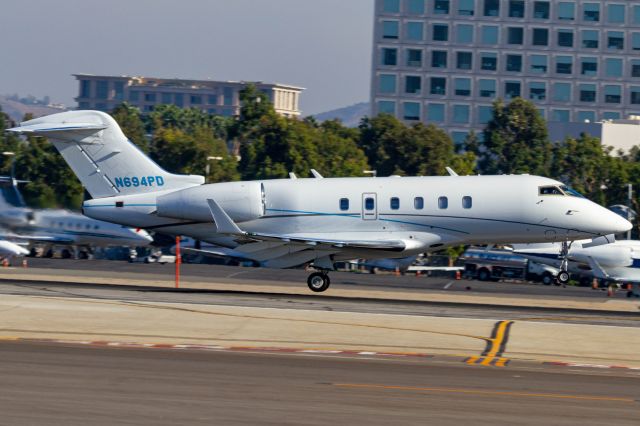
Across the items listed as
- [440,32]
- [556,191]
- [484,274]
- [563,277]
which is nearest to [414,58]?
[440,32]

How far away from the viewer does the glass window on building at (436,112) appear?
14675 centimetres

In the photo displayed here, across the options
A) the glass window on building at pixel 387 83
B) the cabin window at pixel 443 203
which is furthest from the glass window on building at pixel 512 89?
the cabin window at pixel 443 203

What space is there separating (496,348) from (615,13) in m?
129

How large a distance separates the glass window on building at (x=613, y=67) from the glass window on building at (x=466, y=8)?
1889 centimetres

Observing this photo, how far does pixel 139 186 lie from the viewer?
121 ft

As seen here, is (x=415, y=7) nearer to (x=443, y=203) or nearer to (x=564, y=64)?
(x=564, y=64)

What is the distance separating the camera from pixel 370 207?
35.4 meters

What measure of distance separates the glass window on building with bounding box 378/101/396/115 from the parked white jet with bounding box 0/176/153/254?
263 feet

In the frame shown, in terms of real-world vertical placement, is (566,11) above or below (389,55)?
above

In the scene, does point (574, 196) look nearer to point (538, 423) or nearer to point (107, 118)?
point (107, 118)

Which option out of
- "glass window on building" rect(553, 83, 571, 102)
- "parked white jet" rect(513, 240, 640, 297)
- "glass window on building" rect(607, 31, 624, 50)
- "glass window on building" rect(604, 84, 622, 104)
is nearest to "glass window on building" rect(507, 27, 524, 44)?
"glass window on building" rect(553, 83, 571, 102)

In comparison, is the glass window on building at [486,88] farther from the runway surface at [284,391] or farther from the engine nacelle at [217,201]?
the runway surface at [284,391]

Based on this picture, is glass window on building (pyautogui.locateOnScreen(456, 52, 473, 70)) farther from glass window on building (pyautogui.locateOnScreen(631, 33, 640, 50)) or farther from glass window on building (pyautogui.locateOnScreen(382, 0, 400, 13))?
glass window on building (pyautogui.locateOnScreen(631, 33, 640, 50))

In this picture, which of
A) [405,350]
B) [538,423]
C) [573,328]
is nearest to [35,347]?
[405,350]
